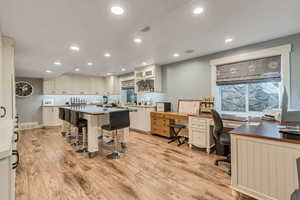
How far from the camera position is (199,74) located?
14.9 feet

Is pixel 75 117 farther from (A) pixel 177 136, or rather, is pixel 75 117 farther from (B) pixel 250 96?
(B) pixel 250 96

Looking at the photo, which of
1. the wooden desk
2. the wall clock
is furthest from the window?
the wall clock

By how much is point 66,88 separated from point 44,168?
560 centimetres

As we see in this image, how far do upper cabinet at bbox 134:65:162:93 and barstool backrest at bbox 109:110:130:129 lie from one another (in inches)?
88.6

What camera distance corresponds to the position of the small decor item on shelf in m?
4.03

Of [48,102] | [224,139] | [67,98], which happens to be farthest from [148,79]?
[48,102]

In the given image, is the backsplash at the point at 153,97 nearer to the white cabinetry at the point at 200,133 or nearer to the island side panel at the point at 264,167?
the white cabinetry at the point at 200,133

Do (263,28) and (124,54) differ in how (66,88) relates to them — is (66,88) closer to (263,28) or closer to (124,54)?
(124,54)

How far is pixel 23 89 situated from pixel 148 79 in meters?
5.89

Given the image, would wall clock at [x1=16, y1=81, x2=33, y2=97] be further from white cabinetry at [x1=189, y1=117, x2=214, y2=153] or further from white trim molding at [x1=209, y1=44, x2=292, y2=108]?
white trim molding at [x1=209, y1=44, x2=292, y2=108]

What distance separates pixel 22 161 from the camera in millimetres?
3236

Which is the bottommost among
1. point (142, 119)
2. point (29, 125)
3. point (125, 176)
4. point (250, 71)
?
point (125, 176)

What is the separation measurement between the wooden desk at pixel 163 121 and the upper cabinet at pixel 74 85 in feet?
15.4

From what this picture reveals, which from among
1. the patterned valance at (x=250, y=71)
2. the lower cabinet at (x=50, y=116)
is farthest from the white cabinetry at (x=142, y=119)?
the lower cabinet at (x=50, y=116)
